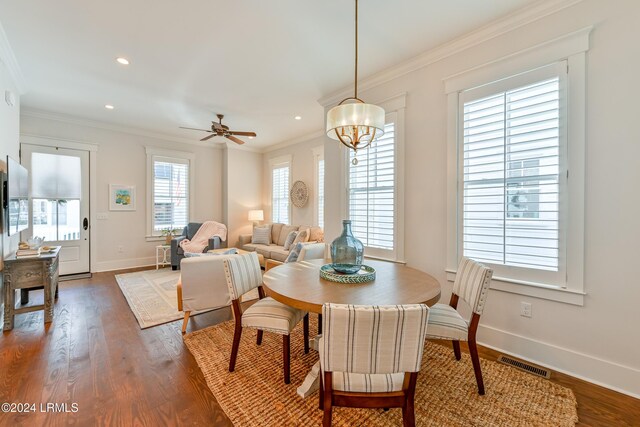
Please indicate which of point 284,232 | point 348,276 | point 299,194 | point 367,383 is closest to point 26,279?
point 348,276

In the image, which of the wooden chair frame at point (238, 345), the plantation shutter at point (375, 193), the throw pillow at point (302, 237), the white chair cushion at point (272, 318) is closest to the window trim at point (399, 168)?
the plantation shutter at point (375, 193)

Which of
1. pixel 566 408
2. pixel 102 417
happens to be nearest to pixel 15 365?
pixel 102 417

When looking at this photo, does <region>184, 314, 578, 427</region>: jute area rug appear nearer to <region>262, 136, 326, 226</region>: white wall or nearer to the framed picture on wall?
<region>262, 136, 326, 226</region>: white wall

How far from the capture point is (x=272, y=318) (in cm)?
196

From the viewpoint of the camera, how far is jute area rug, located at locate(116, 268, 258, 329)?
315 centimetres

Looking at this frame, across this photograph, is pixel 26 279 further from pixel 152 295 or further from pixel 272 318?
pixel 272 318

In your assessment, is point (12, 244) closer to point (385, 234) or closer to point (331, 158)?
point (331, 158)

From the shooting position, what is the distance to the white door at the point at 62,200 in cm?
462

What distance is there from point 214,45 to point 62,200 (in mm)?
4350

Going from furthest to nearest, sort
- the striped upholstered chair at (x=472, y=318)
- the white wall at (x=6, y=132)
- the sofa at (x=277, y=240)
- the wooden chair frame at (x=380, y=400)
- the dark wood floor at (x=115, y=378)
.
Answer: the sofa at (x=277, y=240), the white wall at (x=6, y=132), the striped upholstered chair at (x=472, y=318), the dark wood floor at (x=115, y=378), the wooden chair frame at (x=380, y=400)

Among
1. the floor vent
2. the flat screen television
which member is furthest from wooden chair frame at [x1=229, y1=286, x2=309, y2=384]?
the flat screen television

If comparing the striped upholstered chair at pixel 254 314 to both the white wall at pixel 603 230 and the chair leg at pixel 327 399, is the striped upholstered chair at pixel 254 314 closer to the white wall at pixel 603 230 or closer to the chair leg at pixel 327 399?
the chair leg at pixel 327 399

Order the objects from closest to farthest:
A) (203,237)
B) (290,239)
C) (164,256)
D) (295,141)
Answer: (290,239)
(164,256)
(203,237)
(295,141)

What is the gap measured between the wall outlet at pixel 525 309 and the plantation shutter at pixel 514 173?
323 mm
